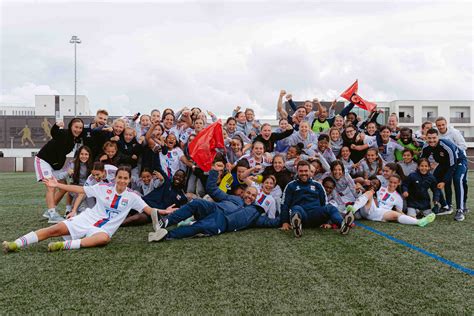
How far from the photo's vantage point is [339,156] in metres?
6.87

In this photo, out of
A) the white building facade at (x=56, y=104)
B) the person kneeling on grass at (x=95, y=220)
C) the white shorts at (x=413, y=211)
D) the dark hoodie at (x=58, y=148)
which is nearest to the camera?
the person kneeling on grass at (x=95, y=220)

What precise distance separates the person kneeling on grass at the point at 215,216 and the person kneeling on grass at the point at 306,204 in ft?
0.85

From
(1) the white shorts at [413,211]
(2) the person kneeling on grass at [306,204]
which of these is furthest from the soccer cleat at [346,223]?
(1) the white shorts at [413,211]

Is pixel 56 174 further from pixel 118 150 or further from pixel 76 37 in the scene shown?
pixel 76 37

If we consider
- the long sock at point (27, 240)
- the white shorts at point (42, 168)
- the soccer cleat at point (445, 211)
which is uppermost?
the white shorts at point (42, 168)

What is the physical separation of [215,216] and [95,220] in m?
1.47

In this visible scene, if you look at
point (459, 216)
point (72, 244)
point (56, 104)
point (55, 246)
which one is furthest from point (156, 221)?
point (56, 104)

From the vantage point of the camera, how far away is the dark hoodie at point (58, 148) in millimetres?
6184

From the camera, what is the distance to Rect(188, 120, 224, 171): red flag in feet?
19.6

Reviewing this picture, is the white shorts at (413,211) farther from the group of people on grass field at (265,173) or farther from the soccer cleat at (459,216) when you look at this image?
the soccer cleat at (459,216)

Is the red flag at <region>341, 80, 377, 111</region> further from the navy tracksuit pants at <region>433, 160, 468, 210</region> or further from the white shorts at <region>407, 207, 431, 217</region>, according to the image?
the white shorts at <region>407, 207, 431, 217</region>

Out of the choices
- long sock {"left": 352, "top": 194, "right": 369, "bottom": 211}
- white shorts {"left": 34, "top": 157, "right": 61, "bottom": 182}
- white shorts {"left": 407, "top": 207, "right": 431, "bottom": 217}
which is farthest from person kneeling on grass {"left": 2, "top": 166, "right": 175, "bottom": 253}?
white shorts {"left": 407, "top": 207, "right": 431, "bottom": 217}

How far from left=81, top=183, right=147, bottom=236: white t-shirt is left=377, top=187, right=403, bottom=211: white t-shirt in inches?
154

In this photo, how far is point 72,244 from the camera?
4.15 m
